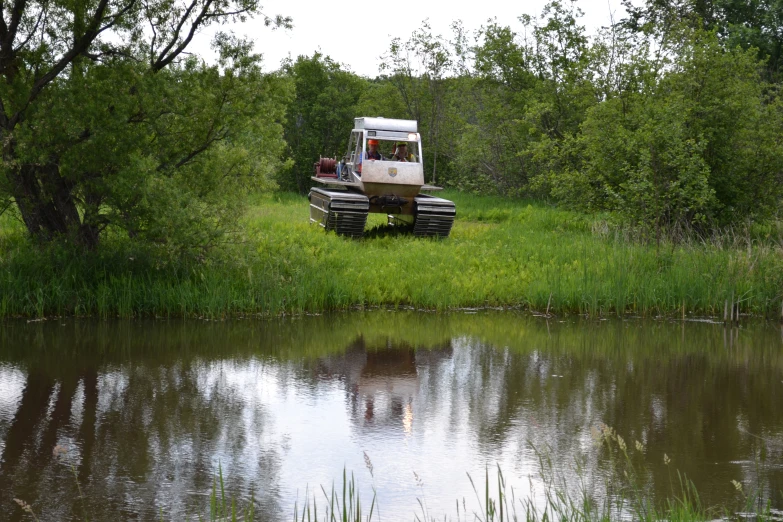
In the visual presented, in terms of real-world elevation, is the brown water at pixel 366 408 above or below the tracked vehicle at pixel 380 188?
below

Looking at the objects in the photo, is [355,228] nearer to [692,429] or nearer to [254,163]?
[254,163]

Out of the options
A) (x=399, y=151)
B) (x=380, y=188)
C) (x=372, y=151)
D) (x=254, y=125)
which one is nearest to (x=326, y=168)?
(x=372, y=151)

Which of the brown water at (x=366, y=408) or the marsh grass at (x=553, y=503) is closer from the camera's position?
the marsh grass at (x=553, y=503)

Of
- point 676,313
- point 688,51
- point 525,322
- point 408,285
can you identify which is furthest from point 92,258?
point 688,51

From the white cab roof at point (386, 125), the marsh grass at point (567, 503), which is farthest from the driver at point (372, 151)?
the marsh grass at point (567, 503)

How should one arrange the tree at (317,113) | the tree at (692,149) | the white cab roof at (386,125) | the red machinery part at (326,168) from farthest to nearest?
the tree at (317,113), the red machinery part at (326,168), the white cab roof at (386,125), the tree at (692,149)

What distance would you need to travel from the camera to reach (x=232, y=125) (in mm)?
14094

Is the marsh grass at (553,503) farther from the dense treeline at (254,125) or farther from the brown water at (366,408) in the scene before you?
the dense treeline at (254,125)

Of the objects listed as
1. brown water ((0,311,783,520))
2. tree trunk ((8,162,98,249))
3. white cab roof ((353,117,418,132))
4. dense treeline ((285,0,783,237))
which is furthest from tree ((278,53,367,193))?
brown water ((0,311,783,520))

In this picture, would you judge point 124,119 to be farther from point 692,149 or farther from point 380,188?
point 692,149

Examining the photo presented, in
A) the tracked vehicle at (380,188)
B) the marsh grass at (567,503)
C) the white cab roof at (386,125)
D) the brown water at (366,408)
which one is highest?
the white cab roof at (386,125)

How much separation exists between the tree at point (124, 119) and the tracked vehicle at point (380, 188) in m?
4.37

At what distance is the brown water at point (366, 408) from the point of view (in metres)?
6.27

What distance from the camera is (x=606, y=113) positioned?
19797 mm
